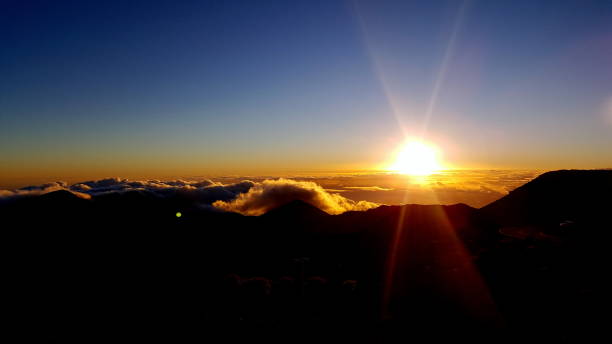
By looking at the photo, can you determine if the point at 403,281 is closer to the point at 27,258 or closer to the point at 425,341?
the point at 425,341

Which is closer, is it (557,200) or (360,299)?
(360,299)

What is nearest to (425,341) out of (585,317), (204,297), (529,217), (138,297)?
(585,317)

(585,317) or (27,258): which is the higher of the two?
(585,317)

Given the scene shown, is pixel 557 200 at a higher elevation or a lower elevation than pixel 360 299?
higher

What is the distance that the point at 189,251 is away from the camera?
166 meters

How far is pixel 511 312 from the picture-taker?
3891 cm

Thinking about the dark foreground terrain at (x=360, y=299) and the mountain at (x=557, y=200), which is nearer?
the dark foreground terrain at (x=360, y=299)

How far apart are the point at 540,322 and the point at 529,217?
389ft

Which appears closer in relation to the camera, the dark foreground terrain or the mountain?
the dark foreground terrain

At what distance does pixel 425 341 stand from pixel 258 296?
31080 millimetres

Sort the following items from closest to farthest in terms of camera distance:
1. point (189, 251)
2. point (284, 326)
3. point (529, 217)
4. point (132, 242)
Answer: point (284, 326), point (529, 217), point (189, 251), point (132, 242)

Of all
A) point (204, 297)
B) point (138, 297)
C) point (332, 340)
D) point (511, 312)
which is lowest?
point (138, 297)

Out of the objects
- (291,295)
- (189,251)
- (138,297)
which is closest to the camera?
(291,295)

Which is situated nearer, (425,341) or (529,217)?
(425,341)
